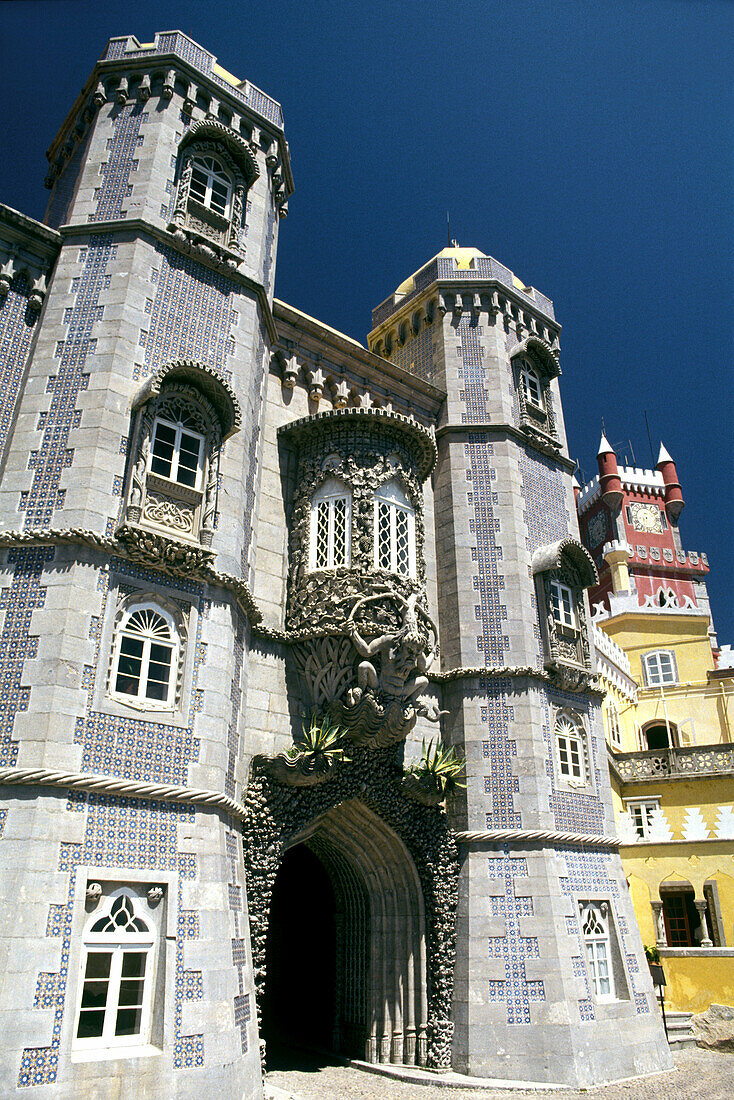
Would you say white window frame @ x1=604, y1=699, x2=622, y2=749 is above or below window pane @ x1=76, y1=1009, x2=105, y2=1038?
above

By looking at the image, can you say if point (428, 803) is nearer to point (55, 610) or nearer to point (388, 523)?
point (388, 523)

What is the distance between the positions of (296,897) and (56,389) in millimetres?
12820

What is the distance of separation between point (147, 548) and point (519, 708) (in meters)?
8.78

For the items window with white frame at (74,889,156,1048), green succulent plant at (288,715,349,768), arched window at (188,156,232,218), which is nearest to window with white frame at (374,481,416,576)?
green succulent plant at (288,715,349,768)

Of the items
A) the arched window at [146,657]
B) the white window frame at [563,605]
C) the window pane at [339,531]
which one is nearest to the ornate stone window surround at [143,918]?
the arched window at [146,657]

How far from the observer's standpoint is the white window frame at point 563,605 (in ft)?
60.4

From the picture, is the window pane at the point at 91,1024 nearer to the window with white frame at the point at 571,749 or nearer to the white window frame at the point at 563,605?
the window with white frame at the point at 571,749

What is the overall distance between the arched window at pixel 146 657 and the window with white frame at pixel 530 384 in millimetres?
12656

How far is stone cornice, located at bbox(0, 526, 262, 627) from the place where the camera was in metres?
11.4

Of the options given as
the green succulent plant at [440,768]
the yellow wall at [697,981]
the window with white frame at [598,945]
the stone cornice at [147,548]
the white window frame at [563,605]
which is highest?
the white window frame at [563,605]

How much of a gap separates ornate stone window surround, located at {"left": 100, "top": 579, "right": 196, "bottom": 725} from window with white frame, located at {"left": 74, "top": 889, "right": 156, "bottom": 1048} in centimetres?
244

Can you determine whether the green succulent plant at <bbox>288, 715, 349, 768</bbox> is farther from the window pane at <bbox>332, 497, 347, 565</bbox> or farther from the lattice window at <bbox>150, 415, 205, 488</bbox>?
the lattice window at <bbox>150, 415, 205, 488</bbox>

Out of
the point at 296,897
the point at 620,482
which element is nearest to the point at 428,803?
the point at 296,897

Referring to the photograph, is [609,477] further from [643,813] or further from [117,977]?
[117,977]
